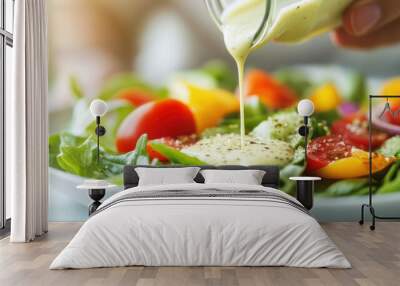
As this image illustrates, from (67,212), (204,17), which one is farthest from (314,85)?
(67,212)

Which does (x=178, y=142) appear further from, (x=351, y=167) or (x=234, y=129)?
(x=351, y=167)

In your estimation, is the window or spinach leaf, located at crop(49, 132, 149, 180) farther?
spinach leaf, located at crop(49, 132, 149, 180)

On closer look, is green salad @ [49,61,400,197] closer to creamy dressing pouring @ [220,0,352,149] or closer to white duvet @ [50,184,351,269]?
creamy dressing pouring @ [220,0,352,149]

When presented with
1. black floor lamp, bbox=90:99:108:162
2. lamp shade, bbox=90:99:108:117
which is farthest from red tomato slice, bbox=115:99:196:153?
lamp shade, bbox=90:99:108:117

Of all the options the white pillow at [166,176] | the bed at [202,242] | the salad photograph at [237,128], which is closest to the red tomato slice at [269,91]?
the salad photograph at [237,128]

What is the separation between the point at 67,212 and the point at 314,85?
3.37 metres

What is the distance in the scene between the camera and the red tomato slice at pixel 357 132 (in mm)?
7105

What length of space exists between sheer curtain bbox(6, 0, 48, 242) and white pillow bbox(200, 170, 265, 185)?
1775 mm

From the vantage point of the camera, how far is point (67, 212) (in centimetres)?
726

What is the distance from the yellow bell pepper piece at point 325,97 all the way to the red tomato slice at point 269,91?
0.80ft

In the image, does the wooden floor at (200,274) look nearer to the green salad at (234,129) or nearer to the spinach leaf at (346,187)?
the spinach leaf at (346,187)

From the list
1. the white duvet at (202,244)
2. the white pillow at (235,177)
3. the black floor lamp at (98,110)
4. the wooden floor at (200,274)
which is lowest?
the wooden floor at (200,274)

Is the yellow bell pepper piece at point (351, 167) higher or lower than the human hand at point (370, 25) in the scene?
lower

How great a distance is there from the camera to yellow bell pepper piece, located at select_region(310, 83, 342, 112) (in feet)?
23.6
